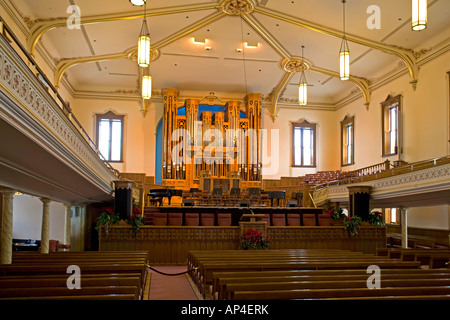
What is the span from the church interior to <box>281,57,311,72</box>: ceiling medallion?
3.5 inches

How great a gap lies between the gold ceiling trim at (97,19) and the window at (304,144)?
10.1 meters

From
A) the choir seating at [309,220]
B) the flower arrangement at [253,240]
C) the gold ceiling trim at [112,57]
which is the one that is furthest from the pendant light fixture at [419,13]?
the gold ceiling trim at [112,57]

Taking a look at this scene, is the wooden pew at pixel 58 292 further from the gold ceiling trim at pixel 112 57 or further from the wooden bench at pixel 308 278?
the gold ceiling trim at pixel 112 57

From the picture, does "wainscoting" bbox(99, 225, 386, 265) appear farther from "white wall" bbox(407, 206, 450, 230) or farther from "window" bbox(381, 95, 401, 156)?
"window" bbox(381, 95, 401, 156)

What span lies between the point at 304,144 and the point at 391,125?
5567 mm

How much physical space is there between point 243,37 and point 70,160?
1034 centimetres

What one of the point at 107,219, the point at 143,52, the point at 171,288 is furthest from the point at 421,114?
the point at 171,288

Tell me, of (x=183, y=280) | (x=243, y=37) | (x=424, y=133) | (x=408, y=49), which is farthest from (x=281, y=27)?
(x=183, y=280)

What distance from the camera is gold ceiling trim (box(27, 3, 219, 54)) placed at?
13086 millimetres

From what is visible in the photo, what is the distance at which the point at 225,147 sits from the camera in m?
20.1

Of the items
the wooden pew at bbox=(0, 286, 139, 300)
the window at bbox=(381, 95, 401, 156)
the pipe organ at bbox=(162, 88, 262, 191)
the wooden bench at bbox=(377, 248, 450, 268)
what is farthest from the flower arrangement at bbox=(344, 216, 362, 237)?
the wooden pew at bbox=(0, 286, 139, 300)

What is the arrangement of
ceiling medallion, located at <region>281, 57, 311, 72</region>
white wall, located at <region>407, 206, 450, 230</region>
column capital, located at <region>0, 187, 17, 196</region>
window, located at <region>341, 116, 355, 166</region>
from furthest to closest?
window, located at <region>341, 116, 355, 166</region> → ceiling medallion, located at <region>281, 57, 311, 72</region> → white wall, located at <region>407, 206, 450, 230</region> → column capital, located at <region>0, 187, 17, 196</region>

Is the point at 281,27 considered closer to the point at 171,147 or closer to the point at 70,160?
the point at 171,147

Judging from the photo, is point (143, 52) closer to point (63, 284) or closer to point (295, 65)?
point (63, 284)
